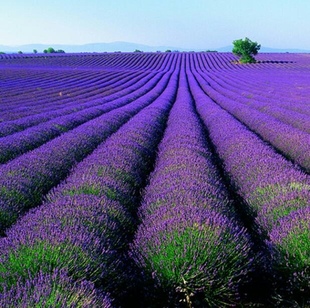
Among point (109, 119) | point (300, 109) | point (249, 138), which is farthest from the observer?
point (300, 109)

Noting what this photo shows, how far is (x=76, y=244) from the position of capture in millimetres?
2582

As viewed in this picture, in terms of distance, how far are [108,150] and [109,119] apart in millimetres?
4020

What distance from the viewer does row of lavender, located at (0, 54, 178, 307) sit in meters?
2.08

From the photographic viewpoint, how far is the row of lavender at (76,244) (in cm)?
208

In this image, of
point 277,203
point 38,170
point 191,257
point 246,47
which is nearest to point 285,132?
point 277,203

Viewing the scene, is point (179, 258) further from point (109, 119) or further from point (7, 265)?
point (109, 119)

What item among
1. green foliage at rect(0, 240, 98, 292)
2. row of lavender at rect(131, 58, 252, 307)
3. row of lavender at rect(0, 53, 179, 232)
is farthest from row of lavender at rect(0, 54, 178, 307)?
row of lavender at rect(0, 53, 179, 232)

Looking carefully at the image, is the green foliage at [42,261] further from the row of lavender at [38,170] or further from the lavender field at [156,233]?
the row of lavender at [38,170]

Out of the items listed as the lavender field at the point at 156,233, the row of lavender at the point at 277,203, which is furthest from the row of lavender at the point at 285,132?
the row of lavender at the point at 277,203

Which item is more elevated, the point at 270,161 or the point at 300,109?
the point at 270,161

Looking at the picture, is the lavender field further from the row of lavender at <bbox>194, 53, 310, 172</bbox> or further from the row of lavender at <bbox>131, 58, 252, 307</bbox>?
the row of lavender at <bbox>194, 53, 310, 172</bbox>

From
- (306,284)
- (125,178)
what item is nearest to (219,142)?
(125,178)

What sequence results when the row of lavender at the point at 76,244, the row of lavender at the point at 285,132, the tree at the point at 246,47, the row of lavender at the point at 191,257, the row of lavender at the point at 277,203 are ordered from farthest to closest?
the tree at the point at 246,47
the row of lavender at the point at 285,132
the row of lavender at the point at 277,203
the row of lavender at the point at 191,257
the row of lavender at the point at 76,244

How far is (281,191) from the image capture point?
382cm
